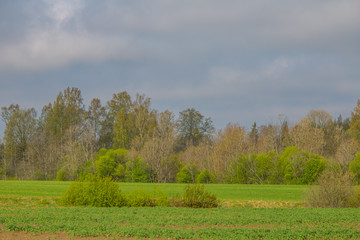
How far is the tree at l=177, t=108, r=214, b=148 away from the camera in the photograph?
10888 cm

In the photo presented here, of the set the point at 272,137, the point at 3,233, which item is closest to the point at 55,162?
the point at 272,137

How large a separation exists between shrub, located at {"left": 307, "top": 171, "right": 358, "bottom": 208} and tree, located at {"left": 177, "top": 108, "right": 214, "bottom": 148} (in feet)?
252

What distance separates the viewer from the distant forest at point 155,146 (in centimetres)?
6969

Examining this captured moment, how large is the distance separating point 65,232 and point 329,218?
1483cm

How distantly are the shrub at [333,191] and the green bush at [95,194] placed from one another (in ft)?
52.7

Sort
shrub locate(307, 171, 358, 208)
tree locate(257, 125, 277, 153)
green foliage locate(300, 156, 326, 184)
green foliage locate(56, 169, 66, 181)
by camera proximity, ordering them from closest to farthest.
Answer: shrub locate(307, 171, 358, 208)
green foliage locate(300, 156, 326, 184)
green foliage locate(56, 169, 66, 181)
tree locate(257, 125, 277, 153)

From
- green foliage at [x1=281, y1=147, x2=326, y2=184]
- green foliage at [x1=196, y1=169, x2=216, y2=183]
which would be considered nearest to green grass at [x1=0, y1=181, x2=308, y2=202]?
green foliage at [x1=281, y1=147, x2=326, y2=184]

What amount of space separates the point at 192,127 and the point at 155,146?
30.7 m

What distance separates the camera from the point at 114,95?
339 feet

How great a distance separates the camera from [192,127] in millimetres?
110812

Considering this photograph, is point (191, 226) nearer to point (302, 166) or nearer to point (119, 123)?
point (302, 166)

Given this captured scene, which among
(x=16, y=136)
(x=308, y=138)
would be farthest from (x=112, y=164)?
(x=308, y=138)

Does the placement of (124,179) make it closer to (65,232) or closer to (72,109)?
(72,109)

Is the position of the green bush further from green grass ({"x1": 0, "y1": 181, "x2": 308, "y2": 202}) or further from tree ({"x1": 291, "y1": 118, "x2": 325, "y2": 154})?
tree ({"x1": 291, "y1": 118, "x2": 325, "y2": 154})
